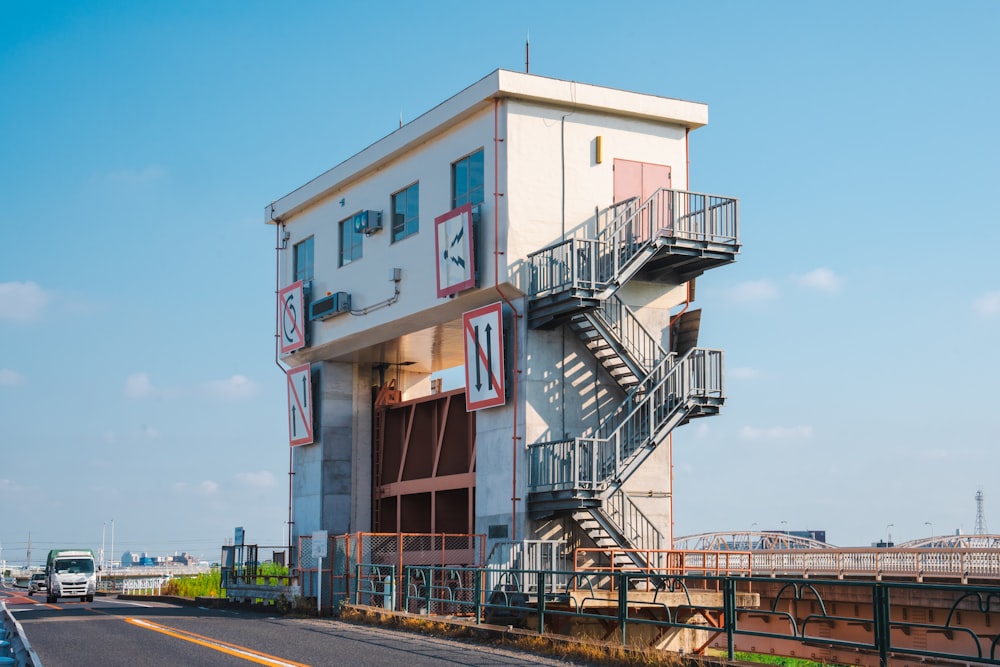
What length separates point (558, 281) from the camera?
30141 millimetres

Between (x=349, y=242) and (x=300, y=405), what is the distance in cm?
679

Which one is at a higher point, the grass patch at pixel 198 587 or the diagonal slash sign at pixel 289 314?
the diagonal slash sign at pixel 289 314

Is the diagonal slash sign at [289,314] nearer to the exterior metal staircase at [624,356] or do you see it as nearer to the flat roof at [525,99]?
→ the flat roof at [525,99]

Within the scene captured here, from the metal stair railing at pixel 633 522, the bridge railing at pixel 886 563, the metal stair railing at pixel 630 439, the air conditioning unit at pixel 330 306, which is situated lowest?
the bridge railing at pixel 886 563

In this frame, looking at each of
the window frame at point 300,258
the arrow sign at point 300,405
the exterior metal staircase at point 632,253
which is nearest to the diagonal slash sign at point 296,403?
the arrow sign at point 300,405

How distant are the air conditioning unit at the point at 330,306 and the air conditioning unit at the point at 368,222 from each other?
229 centimetres

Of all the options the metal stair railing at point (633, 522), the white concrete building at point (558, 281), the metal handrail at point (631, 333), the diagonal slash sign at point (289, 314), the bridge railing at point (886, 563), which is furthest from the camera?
the bridge railing at point (886, 563)

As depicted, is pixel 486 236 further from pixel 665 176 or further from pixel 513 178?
pixel 665 176


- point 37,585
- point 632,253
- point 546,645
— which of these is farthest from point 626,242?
point 37,585

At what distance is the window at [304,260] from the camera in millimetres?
41750

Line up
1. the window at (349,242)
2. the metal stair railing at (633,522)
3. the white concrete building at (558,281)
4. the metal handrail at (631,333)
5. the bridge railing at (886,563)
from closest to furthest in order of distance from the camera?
the white concrete building at (558,281) → the metal stair railing at (633,522) → the metal handrail at (631,333) → the window at (349,242) → the bridge railing at (886,563)

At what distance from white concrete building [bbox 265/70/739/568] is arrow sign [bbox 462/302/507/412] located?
0.05 m

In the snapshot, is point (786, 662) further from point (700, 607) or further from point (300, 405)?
point (300, 405)

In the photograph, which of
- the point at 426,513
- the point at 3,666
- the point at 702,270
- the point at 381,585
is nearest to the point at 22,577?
the point at 426,513
